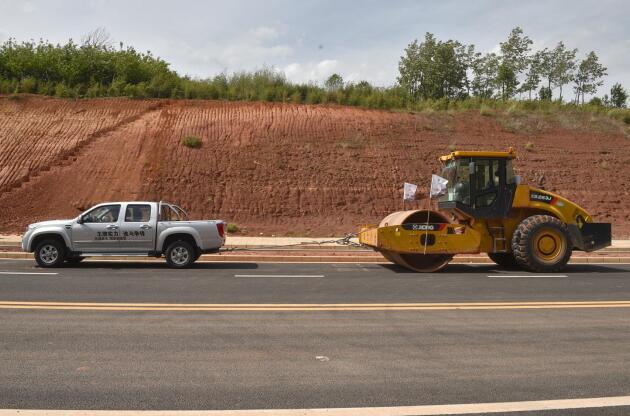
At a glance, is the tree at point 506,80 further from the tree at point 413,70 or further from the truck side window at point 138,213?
the truck side window at point 138,213

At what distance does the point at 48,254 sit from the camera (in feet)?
46.1

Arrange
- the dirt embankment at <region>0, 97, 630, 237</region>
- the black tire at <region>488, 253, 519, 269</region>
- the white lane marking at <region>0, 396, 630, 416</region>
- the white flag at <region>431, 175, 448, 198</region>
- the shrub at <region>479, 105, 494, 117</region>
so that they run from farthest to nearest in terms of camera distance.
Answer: the shrub at <region>479, 105, 494, 117</region> → the dirt embankment at <region>0, 97, 630, 237</region> → the black tire at <region>488, 253, 519, 269</region> → the white flag at <region>431, 175, 448, 198</region> → the white lane marking at <region>0, 396, 630, 416</region>

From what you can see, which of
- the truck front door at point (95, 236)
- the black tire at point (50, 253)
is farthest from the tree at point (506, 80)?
the black tire at point (50, 253)

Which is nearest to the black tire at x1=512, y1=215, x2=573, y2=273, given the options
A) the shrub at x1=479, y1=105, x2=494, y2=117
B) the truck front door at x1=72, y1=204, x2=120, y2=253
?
the truck front door at x1=72, y1=204, x2=120, y2=253

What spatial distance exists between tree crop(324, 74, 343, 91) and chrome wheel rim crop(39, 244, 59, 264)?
28494 millimetres

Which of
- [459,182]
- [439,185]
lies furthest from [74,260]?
[459,182]

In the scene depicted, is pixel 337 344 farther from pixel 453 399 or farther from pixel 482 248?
pixel 482 248

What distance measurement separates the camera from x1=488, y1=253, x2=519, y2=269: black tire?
15344 millimetres

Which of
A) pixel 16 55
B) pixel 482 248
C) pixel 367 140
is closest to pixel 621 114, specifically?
pixel 367 140

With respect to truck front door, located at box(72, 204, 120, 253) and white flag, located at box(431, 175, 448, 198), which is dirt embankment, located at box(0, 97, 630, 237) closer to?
white flag, located at box(431, 175, 448, 198)

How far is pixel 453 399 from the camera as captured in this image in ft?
15.7

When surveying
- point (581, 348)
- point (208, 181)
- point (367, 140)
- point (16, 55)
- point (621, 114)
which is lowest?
point (581, 348)

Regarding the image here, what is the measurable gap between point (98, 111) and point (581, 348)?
107ft

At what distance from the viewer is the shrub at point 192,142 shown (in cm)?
3103
